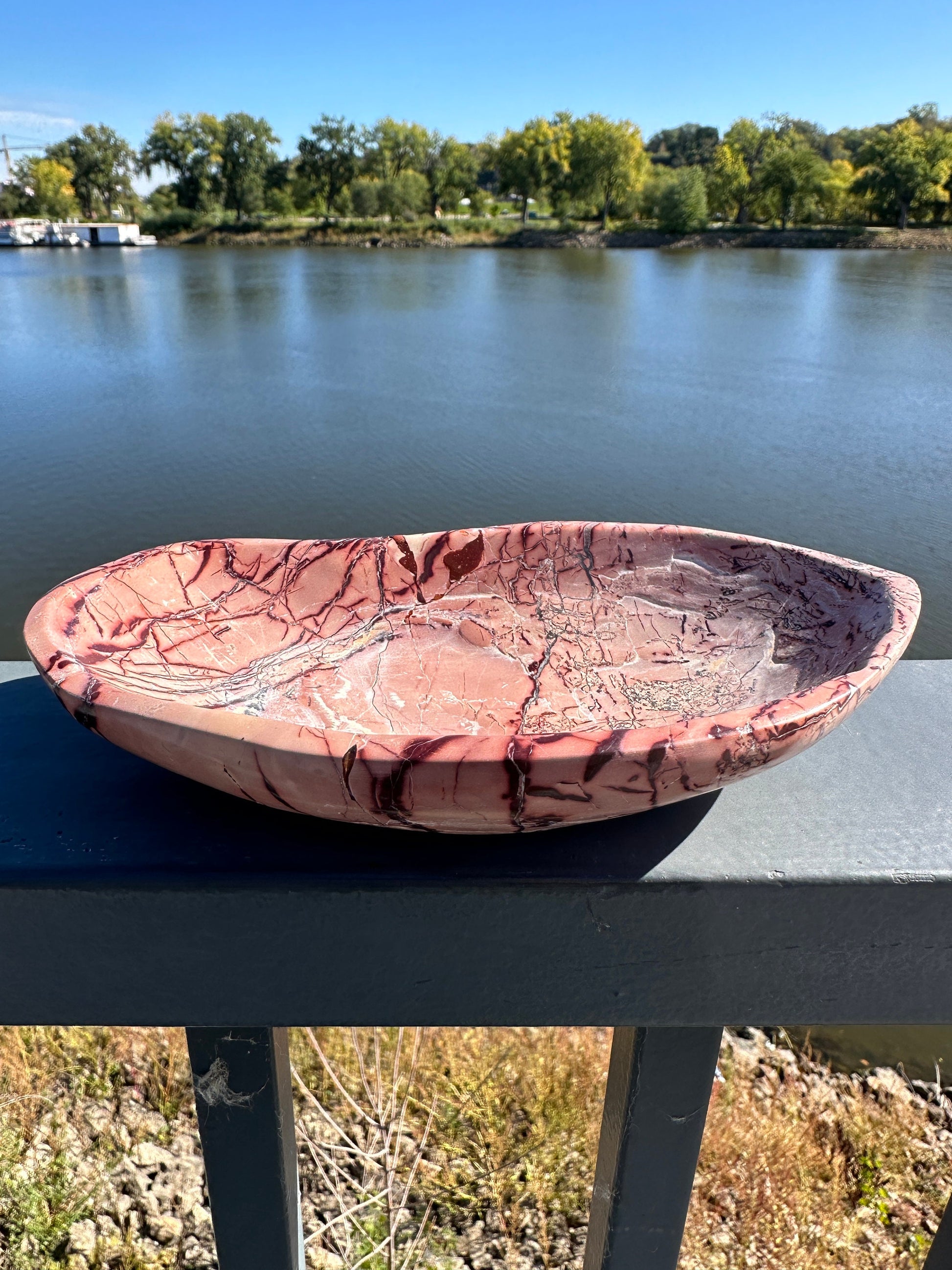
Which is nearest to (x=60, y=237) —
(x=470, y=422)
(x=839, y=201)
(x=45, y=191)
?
(x=45, y=191)

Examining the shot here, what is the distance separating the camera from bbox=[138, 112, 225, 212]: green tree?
109 feet

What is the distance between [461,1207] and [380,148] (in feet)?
127

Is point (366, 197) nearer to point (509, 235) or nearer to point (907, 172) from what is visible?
point (509, 235)

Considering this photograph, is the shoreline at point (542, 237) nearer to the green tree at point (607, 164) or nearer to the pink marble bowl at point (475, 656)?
the green tree at point (607, 164)

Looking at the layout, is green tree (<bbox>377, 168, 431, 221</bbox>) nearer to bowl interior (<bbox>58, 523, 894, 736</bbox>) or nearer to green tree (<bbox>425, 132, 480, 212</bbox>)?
green tree (<bbox>425, 132, 480, 212</bbox>)

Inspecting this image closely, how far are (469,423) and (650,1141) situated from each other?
484 centimetres

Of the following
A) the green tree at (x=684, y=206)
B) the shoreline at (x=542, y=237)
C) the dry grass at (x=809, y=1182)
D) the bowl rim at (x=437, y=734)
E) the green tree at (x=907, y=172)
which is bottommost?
the dry grass at (x=809, y=1182)

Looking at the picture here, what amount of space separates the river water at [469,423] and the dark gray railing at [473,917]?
2854 mm

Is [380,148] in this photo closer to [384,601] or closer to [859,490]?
[859,490]

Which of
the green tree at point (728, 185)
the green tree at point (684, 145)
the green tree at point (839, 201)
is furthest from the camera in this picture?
the green tree at point (684, 145)

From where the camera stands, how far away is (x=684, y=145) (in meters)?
47.6

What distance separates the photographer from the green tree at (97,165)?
35.2 metres

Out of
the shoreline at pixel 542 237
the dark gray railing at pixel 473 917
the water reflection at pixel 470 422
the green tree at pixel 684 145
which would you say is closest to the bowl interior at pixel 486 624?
the dark gray railing at pixel 473 917

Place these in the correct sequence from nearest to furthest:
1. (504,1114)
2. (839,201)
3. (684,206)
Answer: (504,1114), (684,206), (839,201)
